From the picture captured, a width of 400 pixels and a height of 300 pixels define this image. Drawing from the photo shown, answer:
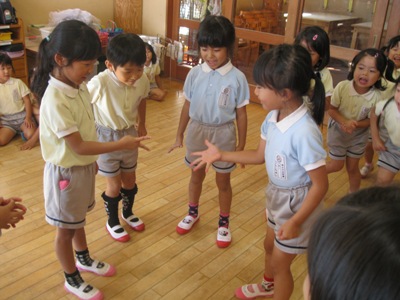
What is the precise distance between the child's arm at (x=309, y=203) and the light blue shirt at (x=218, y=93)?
0.71 meters

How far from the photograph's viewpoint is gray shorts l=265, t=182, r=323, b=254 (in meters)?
1.37

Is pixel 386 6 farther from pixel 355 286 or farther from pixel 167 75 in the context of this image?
pixel 355 286

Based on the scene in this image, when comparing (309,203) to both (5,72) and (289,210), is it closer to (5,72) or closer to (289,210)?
(289,210)

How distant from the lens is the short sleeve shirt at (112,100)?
176 cm

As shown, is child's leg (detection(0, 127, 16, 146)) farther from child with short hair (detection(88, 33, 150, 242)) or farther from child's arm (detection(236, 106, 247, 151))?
child's arm (detection(236, 106, 247, 151))

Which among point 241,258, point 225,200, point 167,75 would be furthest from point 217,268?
point 167,75

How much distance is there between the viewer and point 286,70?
1277 millimetres

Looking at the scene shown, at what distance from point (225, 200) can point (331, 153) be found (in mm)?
818

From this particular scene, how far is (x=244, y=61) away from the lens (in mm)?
4680

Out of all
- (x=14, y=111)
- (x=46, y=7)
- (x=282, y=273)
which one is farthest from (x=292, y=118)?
(x=46, y=7)

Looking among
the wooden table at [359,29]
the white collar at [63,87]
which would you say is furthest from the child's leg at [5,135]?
the wooden table at [359,29]

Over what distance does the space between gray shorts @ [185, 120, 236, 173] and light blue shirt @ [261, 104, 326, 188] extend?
509 mm

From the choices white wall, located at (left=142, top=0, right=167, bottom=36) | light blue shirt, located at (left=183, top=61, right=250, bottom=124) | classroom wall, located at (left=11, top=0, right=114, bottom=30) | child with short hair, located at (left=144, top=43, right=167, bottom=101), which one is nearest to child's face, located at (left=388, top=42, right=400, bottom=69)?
light blue shirt, located at (left=183, top=61, right=250, bottom=124)

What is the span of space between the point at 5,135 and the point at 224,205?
2.10 metres
